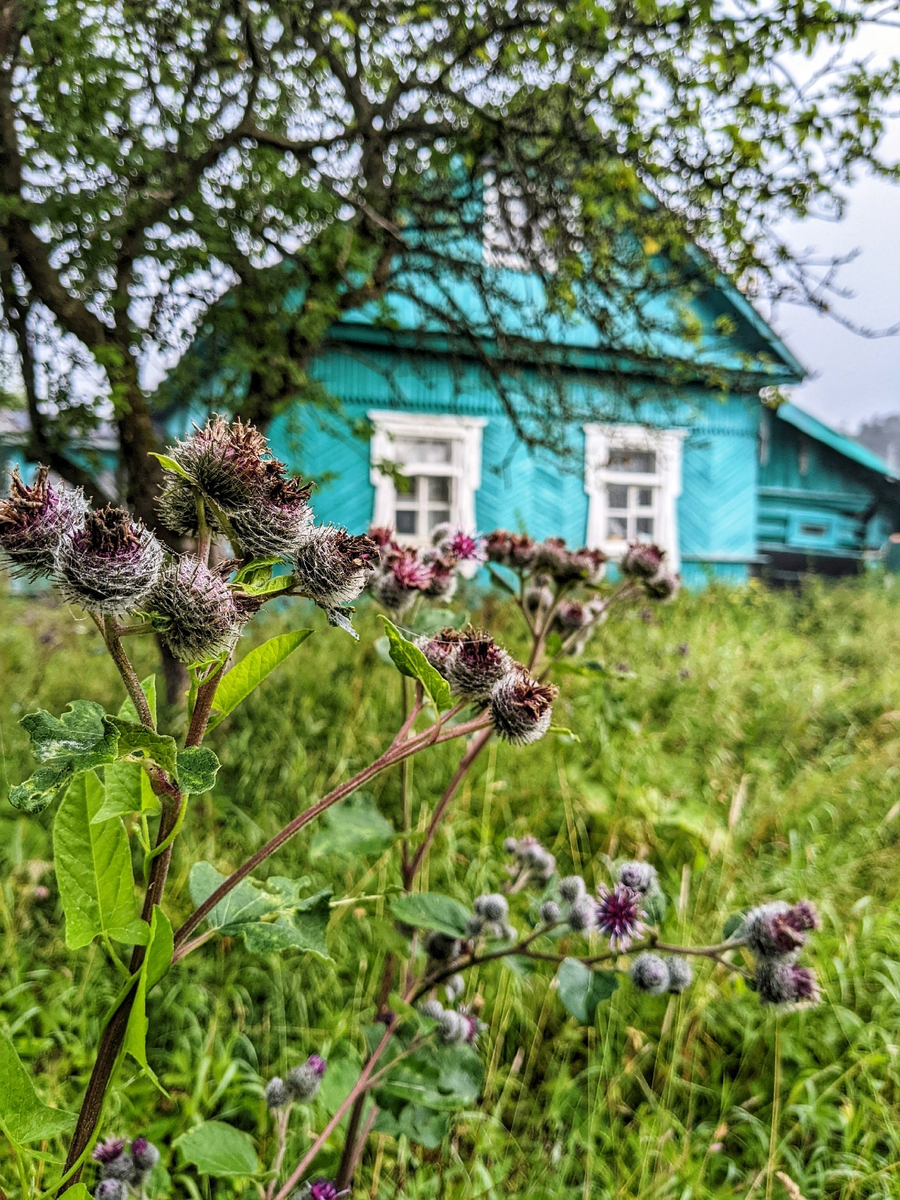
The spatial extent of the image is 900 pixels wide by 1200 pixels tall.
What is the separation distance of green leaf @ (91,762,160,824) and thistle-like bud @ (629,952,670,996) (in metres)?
0.87

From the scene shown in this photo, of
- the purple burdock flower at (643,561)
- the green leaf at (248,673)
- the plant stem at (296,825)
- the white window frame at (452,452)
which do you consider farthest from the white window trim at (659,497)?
the green leaf at (248,673)

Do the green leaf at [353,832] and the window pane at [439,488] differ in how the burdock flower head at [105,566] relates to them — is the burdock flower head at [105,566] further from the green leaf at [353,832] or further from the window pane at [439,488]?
the window pane at [439,488]

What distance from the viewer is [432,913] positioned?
98cm

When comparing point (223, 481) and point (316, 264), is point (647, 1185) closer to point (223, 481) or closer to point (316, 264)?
point (223, 481)

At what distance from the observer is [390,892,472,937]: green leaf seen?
0.94m

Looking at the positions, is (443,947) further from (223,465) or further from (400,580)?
(223,465)

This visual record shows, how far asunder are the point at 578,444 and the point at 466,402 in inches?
55.5

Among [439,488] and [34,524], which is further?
[439,488]

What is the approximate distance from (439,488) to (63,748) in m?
7.20

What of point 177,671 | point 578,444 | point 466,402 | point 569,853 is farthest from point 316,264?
point 578,444

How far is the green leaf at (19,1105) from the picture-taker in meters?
0.57

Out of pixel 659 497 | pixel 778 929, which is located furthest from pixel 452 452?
pixel 778 929

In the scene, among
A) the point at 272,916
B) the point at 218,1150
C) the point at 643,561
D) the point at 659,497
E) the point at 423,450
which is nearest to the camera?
the point at 272,916

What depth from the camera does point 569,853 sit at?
251 cm
